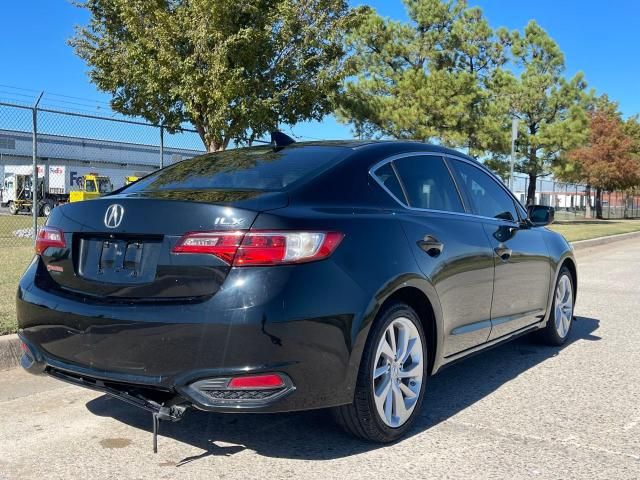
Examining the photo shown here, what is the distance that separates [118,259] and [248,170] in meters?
0.97

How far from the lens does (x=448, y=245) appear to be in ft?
12.9

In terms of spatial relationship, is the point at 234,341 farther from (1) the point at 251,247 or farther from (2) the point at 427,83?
(2) the point at 427,83

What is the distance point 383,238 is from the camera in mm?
3412

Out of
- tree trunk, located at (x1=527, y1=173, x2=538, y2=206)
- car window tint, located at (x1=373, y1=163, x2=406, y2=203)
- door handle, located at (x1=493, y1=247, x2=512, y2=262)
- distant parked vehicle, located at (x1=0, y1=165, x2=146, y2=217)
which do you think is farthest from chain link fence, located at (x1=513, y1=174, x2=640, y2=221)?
car window tint, located at (x1=373, y1=163, x2=406, y2=203)

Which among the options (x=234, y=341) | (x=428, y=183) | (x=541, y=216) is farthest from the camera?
(x=541, y=216)

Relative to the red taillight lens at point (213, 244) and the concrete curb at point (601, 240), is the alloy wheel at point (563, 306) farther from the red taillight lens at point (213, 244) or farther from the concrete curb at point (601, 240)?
the concrete curb at point (601, 240)

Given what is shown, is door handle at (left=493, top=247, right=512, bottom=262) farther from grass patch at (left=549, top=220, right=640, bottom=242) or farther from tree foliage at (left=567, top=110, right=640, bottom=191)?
tree foliage at (left=567, top=110, right=640, bottom=191)

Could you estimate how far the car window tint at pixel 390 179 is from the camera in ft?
12.4

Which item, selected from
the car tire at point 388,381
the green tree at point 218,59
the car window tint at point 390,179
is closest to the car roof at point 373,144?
the car window tint at point 390,179

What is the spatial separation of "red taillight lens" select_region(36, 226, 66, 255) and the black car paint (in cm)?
5

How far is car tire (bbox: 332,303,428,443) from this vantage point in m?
3.27

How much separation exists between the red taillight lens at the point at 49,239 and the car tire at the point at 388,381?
1.70 metres

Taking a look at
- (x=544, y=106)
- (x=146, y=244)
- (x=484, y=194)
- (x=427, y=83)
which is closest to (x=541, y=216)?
(x=484, y=194)

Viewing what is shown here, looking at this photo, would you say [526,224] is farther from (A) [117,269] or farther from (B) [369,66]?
(B) [369,66]
